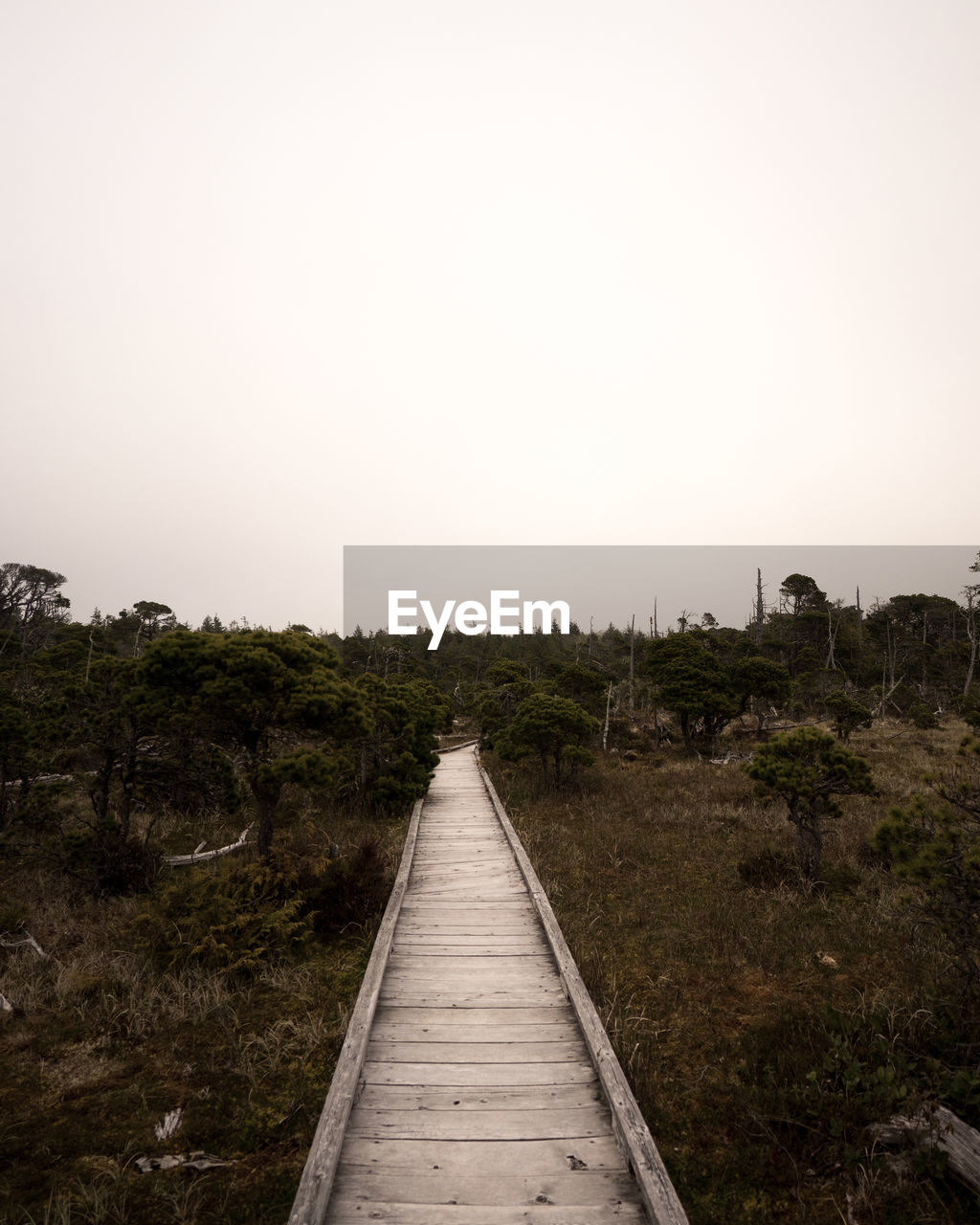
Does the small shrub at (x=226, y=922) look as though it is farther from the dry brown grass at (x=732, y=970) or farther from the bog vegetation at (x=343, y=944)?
the dry brown grass at (x=732, y=970)

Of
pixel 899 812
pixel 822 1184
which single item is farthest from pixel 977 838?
pixel 822 1184

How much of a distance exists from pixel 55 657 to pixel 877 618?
58.9 m

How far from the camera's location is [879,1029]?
16.7 ft

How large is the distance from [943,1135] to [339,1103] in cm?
409

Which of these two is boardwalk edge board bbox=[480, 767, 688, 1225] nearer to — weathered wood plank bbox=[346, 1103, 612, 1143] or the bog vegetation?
weathered wood plank bbox=[346, 1103, 612, 1143]

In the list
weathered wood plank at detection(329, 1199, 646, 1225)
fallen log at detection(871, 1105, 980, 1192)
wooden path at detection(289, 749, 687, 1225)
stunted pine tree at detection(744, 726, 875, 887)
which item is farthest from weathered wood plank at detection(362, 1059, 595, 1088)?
stunted pine tree at detection(744, 726, 875, 887)

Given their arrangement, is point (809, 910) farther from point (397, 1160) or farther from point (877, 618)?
point (877, 618)

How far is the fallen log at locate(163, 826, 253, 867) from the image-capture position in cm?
984

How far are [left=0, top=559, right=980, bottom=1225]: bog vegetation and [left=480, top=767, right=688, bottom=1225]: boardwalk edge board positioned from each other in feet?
1.26

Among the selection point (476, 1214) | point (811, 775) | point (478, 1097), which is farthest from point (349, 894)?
point (811, 775)

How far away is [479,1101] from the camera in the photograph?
14.2 ft

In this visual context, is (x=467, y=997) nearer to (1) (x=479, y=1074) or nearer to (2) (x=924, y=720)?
(1) (x=479, y=1074)

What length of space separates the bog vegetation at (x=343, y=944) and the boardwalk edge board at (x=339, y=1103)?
40 centimetres

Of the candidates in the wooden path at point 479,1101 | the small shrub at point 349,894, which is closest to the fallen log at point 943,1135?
the wooden path at point 479,1101
